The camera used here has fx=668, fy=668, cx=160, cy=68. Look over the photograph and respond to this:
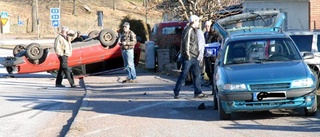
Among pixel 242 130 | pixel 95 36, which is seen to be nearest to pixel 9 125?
pixel 242 130

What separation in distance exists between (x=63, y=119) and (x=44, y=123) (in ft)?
1.56

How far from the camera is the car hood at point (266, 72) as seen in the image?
10594 millimetres

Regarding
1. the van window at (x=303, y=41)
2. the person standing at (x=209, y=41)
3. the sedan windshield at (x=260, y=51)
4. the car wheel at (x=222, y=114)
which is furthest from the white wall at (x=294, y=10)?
the car wheel at (x=222, y=114)

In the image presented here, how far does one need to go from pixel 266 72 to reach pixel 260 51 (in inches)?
49.1

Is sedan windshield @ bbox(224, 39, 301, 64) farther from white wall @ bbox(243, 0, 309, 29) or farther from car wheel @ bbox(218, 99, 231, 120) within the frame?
white wall @ bbox(243, 0, 309, 29)

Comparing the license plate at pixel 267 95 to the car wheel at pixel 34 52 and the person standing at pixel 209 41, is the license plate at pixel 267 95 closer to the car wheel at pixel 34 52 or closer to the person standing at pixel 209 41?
the person standing at pixel 209 41

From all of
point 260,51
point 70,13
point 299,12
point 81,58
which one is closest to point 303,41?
point 260,51

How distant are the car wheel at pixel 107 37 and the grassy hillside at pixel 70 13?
170ft

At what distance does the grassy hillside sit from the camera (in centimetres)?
8000

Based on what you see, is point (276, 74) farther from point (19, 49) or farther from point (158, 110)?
point (19, 49)

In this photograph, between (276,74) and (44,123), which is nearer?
(276,74)

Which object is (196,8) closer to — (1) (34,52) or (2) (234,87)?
(1) (34,52)

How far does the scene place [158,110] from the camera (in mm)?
12906

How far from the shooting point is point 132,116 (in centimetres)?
1227
